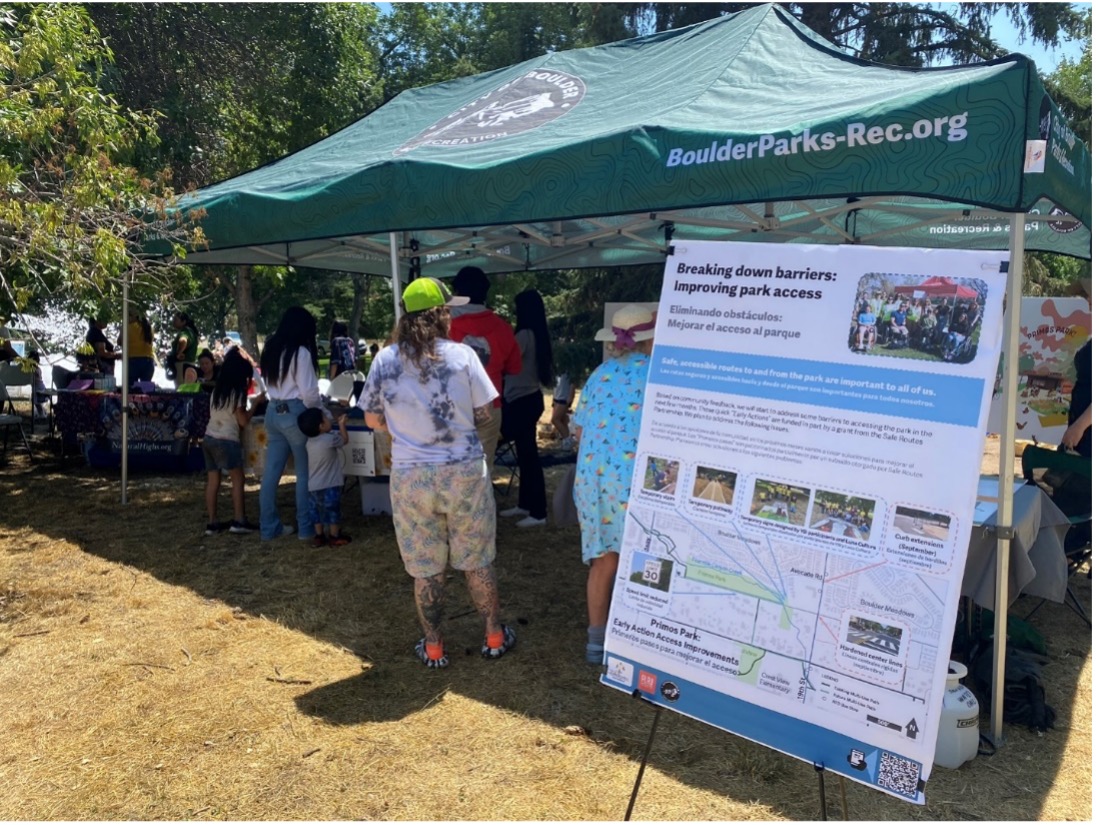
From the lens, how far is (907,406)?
2.14m

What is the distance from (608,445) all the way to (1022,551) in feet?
5.77

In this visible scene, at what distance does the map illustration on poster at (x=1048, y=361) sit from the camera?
6738 millimetres

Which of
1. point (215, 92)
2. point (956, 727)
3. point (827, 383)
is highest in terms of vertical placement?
point (215, 92)

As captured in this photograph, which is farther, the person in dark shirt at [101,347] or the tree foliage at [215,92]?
the person in dark shirt at [101,347]

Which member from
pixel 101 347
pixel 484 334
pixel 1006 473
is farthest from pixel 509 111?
pixel 101 347

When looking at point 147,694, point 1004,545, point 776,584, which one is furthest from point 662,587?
point 147,694

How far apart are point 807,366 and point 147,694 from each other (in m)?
3.11

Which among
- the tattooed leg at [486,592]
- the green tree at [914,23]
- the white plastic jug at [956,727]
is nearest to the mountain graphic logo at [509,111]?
the tattooed leg at [486,592]

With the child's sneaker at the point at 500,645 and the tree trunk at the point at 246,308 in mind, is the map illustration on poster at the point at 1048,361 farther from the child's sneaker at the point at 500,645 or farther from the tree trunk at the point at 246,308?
the tree trunk at the point at 246,308

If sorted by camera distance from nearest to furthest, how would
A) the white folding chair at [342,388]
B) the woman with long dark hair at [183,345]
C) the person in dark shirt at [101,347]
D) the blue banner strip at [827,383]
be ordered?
the blue banner strip at [827,383], the white folding chair at [342,388], the person in dark shirt at [101,347], the woman with long dark hair at [183,345]

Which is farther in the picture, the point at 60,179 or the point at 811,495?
the point at 60,179

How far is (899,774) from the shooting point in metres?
2.11

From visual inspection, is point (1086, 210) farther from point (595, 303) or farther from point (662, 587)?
point (595, 303)

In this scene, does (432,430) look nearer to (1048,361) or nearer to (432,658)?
(432,658)
